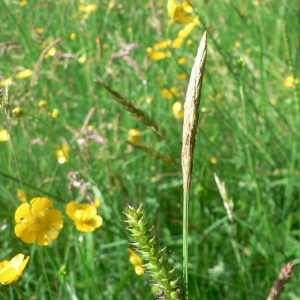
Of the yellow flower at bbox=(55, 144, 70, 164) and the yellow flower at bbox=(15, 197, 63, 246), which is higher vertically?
the yellow flower at bbox=(15, 197, 63, 246)

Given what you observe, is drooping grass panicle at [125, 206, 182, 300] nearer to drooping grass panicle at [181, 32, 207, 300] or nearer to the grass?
drooping grass panicle at [181, 32, 207, 300]

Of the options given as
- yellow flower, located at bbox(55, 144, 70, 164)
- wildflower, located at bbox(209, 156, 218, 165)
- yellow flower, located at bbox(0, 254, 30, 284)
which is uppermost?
yellow flower, located at bbox(0, 254, 30, 284)

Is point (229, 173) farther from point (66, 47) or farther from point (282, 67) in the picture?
point (66, 47)

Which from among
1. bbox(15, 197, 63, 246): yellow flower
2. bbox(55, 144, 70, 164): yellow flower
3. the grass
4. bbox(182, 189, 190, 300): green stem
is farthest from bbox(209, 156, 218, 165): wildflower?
bbox(182, 189, 190, 300): green stem

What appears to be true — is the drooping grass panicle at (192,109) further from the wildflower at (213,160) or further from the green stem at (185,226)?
the wildflower at (213,160)

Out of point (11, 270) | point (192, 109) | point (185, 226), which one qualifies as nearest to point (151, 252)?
point (185, 226)

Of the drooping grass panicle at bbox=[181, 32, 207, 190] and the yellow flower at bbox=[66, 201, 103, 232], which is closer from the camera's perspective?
the drooping grass panicle at bbox=[181, 32, 207, 190]
